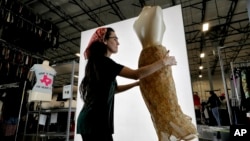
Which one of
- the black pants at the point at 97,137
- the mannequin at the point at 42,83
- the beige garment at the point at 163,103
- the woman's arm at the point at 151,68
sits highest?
the mannequin at the point at 42,83

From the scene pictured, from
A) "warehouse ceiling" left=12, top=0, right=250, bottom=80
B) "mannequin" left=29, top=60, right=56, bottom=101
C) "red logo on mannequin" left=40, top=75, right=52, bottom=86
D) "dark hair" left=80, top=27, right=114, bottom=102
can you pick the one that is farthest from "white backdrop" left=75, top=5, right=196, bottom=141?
"warehouse ceiling" left=12, top=0, right=250, bottom=80

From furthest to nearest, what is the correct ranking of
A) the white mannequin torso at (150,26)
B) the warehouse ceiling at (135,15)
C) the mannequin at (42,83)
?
the warehouse ceiling at (135,15) < the mannequin at (42,83) < the white mannequin torso at (150,26)

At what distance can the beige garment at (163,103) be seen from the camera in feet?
2.91

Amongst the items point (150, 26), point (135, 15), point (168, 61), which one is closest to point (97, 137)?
point (168, 61)

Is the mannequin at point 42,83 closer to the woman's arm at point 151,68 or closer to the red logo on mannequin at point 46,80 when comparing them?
the red logo on mannequin at point 46,80

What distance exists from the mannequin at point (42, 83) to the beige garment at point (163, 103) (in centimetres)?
219

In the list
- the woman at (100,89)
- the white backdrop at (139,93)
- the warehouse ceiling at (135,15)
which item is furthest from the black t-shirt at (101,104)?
the warehouse ceiling at (135,15)

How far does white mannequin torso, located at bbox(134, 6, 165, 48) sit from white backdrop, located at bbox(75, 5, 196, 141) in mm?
1014

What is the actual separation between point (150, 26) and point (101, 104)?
0.50 m

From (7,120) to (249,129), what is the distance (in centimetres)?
367

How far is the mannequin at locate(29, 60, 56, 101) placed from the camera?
8.92 feet

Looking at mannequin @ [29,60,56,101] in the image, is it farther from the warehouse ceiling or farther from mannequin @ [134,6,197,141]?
the warehouse ceiling

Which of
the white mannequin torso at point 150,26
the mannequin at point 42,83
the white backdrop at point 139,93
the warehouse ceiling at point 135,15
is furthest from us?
the warehouse ceiling at point 135,15

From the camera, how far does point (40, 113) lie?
297 cm
